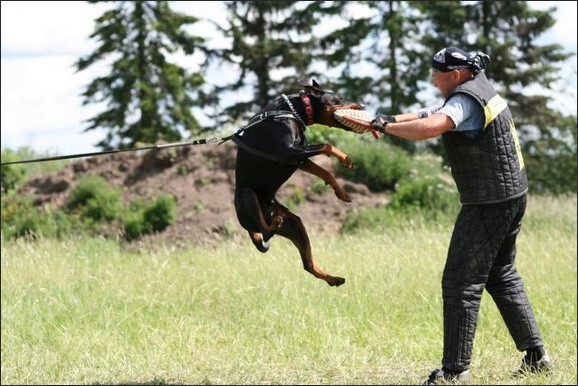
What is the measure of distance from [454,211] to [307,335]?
297 inches

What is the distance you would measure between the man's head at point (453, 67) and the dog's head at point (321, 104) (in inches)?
35.3

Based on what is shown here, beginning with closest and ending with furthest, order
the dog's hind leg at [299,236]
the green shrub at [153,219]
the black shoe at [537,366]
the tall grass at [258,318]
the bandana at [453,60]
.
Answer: the dog's hind leg at [299,236] → the bandana at [453,60] → the black shoe at [537,366] → the tall grass at [258,318] → the green shrub at [153,219]

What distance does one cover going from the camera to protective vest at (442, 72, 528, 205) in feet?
17.6

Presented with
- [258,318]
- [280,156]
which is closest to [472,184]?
[280,156]

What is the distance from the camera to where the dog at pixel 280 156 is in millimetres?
4773

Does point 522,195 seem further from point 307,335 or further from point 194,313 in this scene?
point 194,313

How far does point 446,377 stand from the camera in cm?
563

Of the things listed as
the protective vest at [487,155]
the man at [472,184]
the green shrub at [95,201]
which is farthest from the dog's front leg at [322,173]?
the green shrub at [95,201]

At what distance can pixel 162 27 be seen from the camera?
888 inches

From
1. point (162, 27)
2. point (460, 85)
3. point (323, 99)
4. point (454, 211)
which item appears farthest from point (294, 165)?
point (162, 27)

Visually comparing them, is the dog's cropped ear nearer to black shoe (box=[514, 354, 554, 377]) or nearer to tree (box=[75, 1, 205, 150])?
black shoe (box=[514, 354, 554, 377])

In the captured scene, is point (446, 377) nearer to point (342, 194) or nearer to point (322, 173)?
point (342, 194)

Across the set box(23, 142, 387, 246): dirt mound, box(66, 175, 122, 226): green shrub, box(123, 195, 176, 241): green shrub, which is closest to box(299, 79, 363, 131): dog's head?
box(23, 142, 387, 246): dirt mound

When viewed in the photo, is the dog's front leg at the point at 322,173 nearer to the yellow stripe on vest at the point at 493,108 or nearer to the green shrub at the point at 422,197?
the yellow stripe on vest at the point at 493,108
